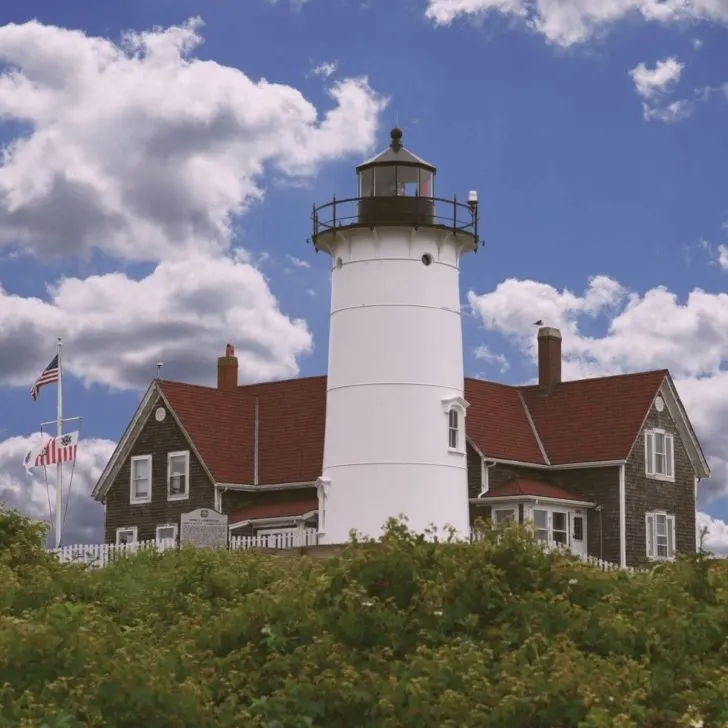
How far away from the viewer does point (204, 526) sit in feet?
146

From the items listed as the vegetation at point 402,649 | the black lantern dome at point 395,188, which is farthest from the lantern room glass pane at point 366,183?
the vegetation at point 402,649

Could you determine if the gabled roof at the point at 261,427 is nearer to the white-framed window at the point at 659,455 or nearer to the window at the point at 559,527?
the window at the point at 559,527

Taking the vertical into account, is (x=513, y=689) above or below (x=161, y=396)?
below

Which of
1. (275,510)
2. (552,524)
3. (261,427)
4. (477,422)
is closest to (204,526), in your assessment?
(275,510)

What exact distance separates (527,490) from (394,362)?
8.57m

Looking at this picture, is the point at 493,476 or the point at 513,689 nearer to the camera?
the point at 513,689

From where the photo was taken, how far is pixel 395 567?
1609 cm

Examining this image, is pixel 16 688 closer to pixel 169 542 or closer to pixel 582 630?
pixel 582 630

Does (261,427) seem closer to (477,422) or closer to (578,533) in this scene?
(477,422)

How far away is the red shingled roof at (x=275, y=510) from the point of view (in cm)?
4600

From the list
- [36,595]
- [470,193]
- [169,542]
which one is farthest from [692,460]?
[36,595]

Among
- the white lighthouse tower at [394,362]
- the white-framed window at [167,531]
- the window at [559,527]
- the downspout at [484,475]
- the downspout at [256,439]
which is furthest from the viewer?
the white-framed window at [167,531]

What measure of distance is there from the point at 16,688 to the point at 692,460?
133 feet

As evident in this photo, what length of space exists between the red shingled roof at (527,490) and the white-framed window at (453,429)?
5.81m
